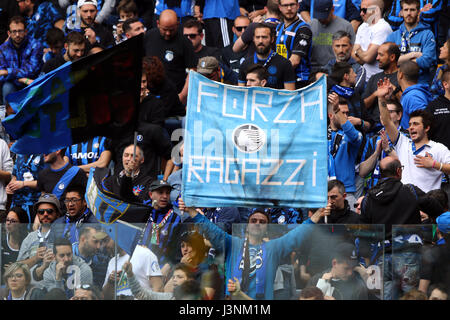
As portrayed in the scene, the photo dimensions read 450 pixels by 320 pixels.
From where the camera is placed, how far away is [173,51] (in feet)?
49.3

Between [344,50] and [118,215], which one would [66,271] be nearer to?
[118,215]

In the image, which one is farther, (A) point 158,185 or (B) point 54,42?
(B) point 54,42

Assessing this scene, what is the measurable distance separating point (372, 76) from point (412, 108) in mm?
1659

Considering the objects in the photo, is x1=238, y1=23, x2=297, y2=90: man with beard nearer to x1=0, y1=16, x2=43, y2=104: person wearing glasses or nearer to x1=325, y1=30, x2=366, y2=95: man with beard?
x1=325, y1=30, x2=366, y2=95: man with beard

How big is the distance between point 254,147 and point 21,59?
7.44 m

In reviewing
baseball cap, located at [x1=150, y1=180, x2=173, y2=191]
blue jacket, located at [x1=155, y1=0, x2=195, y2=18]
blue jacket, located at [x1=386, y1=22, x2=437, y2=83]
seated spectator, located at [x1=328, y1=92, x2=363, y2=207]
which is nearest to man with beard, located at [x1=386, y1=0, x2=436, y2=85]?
blue jacket, located at [x1=386, y1=22, x2=437, y2=83]

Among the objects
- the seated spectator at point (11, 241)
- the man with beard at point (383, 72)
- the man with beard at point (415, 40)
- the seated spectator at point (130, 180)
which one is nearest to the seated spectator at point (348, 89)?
the man with beard at point (383, 72)

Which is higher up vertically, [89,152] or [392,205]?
[89,152]

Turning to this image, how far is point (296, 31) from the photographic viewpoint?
1496cm

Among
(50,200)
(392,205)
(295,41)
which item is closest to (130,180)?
(50,200)

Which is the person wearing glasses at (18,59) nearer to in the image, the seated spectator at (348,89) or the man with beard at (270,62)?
the man with beard at (270,62)

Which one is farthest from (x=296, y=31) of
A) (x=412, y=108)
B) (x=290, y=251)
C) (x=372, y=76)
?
(x=290, y=251)

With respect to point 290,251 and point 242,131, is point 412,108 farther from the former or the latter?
point 290,251

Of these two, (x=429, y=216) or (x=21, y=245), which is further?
(x=429, y=216)
